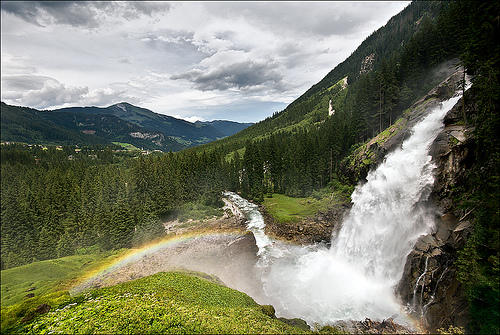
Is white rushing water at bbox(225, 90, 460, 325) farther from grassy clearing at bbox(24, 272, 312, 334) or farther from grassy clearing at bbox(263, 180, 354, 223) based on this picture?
grassy clearing at bbox(263, 180, 354, 223)

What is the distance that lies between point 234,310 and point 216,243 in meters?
25.9

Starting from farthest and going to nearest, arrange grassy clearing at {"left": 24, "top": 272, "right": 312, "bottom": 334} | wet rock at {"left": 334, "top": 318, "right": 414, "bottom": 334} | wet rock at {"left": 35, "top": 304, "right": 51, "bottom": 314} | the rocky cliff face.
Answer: wet rock at {"left": 334, "top": 318, "right": 414, "bottom": 334} < the rocky cliff face < wet rock at {"left": 35, "top": 304, "right": 51, "bottom": 314} < grassy clearing at {"left": 24, "top": 272, "right": 312, "bottom": 334}

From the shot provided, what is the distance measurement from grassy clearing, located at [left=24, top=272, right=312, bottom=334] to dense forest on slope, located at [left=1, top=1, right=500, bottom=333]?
52.1ft

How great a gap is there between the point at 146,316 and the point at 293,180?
6598 cm

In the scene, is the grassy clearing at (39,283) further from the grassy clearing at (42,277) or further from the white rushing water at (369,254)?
the white rushing water at (369,254)

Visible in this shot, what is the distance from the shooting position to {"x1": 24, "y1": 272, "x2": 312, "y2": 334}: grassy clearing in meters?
13.1

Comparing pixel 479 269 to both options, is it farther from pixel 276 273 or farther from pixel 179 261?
pixel 179 261

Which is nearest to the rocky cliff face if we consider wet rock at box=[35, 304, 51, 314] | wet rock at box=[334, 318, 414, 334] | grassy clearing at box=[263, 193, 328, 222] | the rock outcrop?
wet rock at box=[334, 318, 414, 334]

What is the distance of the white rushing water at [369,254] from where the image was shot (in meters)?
23.9

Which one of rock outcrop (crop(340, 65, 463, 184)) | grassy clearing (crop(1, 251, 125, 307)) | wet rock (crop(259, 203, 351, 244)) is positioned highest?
rock outcrop (crop(340, 65, 463, 184))

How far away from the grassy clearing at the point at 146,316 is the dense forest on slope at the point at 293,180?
15.9 m

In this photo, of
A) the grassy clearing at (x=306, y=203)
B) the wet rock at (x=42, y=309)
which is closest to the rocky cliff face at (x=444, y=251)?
the grassy clearing at (x=306, y=203)

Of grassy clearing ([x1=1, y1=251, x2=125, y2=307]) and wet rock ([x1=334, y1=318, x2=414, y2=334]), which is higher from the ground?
grassy clearing ([x1=1, y1=251, x2=125, y2=307])

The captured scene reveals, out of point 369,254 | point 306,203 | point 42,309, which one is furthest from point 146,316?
point 306,203
